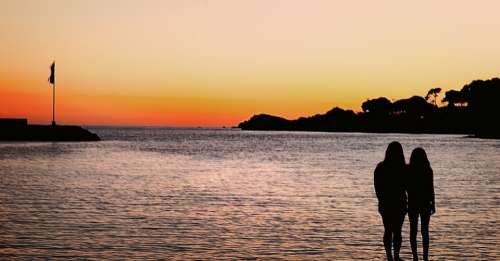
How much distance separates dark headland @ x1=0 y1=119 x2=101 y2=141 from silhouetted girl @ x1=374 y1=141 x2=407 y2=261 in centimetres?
11974

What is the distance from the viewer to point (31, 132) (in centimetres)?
12731

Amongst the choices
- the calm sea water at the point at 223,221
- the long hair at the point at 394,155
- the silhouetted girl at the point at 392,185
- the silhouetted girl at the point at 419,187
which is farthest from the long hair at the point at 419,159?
the calm sea water at the point at 223,221

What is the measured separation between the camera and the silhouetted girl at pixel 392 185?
40.6 ft

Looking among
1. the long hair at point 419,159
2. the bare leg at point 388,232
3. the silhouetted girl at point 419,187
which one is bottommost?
the bare leg at point 388,232

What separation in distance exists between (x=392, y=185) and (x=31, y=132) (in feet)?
405

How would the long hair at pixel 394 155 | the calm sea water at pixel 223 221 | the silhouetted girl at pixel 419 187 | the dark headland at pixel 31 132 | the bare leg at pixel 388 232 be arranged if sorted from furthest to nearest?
the dark headland at pixel 31 132 < the calm sea water at pixel 223 221 < the bare leg at pixel 388 232 < the silhouetted girl at pixel 419 187 < the long hair at pixel 394 155

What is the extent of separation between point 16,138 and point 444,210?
11470 cm

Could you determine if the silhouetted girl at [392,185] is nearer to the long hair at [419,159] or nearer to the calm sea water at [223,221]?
the long hair at [419,159]

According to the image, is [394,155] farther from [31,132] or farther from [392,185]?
[31,132]

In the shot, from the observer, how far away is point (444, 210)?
23688 mm

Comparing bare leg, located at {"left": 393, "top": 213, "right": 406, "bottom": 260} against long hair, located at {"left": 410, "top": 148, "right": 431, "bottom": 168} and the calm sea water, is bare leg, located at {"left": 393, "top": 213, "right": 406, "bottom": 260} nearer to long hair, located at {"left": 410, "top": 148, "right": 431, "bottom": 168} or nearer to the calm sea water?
long hair, located at {"left": 410, "top": 148, "right": 431, "bottom": 168}

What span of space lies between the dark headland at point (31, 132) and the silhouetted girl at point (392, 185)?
119741mm

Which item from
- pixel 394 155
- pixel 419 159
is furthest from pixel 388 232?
pixel 394 155

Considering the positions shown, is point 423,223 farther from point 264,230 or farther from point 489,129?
point 489,129
